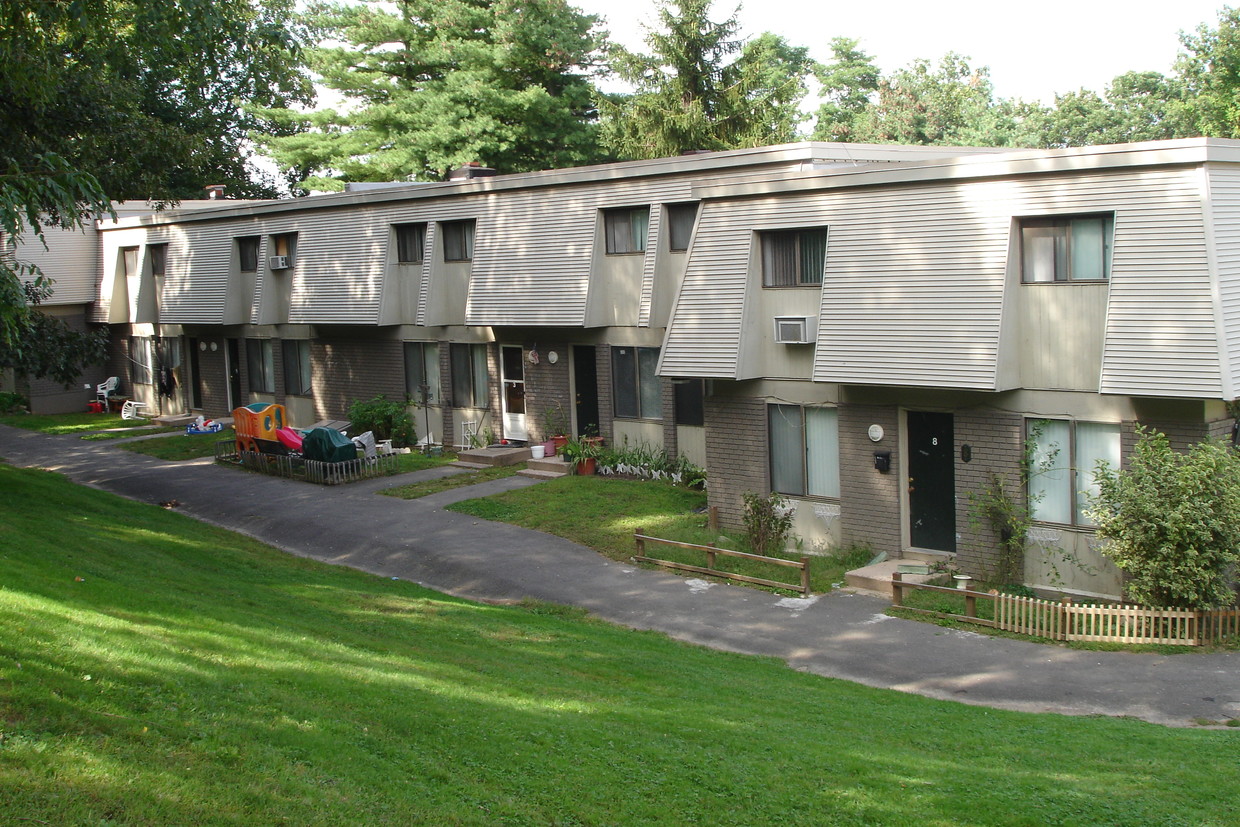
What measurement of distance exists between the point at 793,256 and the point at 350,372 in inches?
612

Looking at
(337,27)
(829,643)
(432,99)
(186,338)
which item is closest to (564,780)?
(829,643)

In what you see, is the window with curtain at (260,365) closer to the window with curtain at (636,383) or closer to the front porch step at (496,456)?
the front porch step at (496,456)

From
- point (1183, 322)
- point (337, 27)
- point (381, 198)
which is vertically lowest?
point (1183, 322)

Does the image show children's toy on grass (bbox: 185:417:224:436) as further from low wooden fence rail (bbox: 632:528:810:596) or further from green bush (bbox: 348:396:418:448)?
low wooden fence rail (bbox: 632:528:810:596)

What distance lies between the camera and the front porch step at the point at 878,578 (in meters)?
15.7

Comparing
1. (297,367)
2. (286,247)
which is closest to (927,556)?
(297,367)

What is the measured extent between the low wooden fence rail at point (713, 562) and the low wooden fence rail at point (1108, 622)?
7.65 ft

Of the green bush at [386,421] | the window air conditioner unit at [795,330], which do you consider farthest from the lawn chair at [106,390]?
the window air conditioner unit at [795,330]

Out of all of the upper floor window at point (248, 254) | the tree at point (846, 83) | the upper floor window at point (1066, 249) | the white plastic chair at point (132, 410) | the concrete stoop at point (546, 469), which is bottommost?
the concrete stoop at point (546, 469)

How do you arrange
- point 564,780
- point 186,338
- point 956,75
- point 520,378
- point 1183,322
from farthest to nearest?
point 956,75
point 186,338
point 520,378
point 1183,322
point 564,780

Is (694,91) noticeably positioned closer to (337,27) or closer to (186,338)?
(337,27)

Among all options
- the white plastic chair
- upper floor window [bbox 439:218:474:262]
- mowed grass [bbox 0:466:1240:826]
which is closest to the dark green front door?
mowed grass [bbox 0:466:1240:826]

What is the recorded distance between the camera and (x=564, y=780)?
7738mm

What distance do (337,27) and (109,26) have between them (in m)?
30.2
